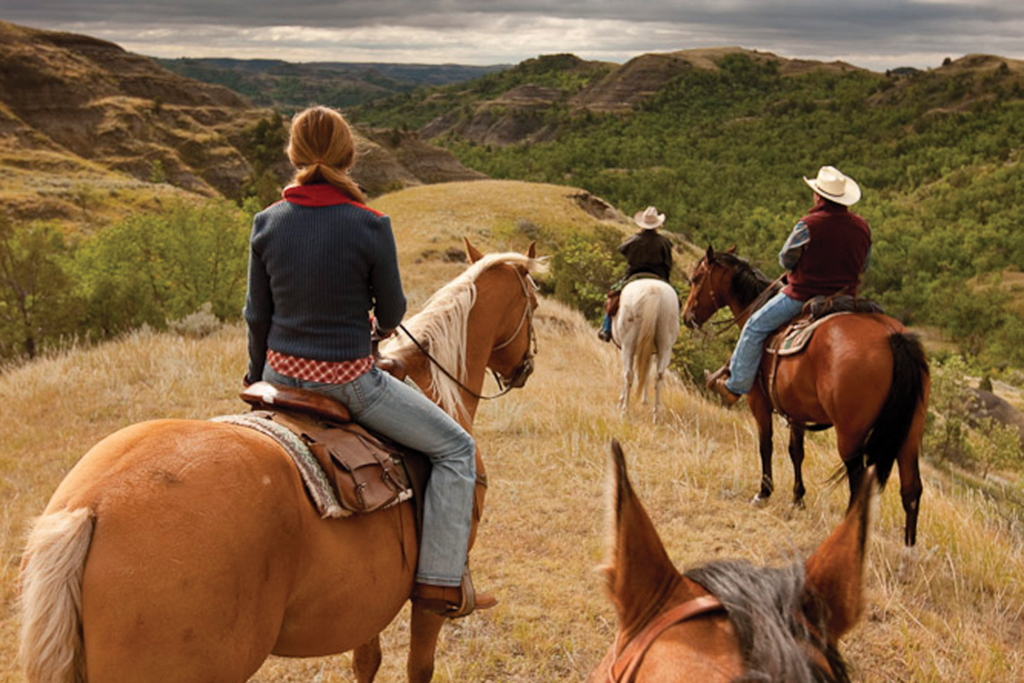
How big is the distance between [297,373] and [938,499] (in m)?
6.50

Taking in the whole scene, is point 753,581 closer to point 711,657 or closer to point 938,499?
point 711,657

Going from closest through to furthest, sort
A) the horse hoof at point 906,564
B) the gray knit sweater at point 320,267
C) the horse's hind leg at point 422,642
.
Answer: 1. the gray knit sweater at point 320,267
2. the horse's hind leg at point 422,642
3. the horse hoof at point 906,564

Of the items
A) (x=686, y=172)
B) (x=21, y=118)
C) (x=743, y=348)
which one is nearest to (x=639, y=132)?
(x=686, y=172)

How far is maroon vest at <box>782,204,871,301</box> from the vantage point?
19.4 feet

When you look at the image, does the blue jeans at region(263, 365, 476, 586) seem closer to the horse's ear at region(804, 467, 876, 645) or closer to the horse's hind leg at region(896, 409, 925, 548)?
the horse's ear at region(804, 467, 876, 645)

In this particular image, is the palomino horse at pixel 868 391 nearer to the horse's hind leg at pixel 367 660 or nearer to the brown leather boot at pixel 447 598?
the brown leather boot at pixel 447 598

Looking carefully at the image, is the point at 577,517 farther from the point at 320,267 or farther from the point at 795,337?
the point at 320,267

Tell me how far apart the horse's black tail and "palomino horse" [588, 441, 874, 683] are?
14.2 ft

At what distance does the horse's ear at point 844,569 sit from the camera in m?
1.34

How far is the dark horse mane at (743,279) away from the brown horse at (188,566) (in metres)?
6.19

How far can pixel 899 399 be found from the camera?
5215mm

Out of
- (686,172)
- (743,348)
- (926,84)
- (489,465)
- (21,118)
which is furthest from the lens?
(926,84)

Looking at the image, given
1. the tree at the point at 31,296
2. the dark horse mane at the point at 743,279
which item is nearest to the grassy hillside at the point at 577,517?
the dark horse mane at the point at 743,279

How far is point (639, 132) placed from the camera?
511ft
